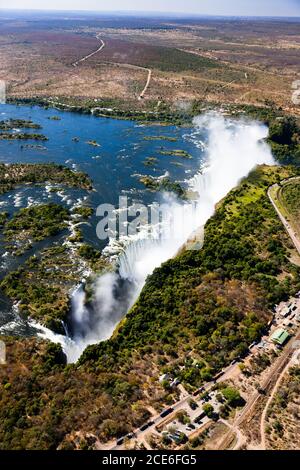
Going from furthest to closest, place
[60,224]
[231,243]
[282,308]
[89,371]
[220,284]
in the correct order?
1. [60,224]
2. [231,243]
3. [220,284]
4. [282,308]
5. [89,371]

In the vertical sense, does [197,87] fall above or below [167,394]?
above

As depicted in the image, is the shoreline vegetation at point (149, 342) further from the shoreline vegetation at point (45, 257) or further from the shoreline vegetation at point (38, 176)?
the shoreline vegetation at point (38, 176)

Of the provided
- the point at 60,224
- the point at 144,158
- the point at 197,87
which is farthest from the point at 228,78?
the point at 60,224

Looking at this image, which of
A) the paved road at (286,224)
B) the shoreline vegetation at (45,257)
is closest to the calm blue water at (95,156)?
the shoreline vegetation at (45,257)

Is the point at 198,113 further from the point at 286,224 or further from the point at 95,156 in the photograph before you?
the point at 286,224

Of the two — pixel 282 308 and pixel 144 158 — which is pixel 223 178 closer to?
pixel 144 158

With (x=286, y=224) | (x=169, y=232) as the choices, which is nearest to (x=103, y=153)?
(x=169, y=232)
